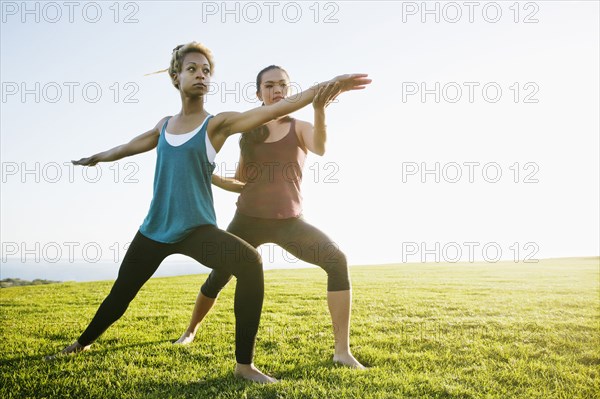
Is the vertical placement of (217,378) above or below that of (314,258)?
below

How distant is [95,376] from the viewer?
12.7 feet

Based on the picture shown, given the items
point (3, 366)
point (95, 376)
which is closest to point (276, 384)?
point (95, 376)

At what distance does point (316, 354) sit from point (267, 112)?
252 centimetres

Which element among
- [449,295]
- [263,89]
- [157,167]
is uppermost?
[263,89]

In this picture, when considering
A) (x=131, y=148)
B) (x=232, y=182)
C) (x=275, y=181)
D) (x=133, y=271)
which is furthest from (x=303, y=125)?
(x=133, y=271)

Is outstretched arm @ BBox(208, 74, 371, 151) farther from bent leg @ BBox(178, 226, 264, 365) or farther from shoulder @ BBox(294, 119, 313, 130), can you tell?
shoulder @ BBox(294, 119, 313, 130)

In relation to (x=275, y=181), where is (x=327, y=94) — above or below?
above

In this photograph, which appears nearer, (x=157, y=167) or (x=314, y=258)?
(x=157, y=167)

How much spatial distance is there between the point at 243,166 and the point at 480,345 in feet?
10.8

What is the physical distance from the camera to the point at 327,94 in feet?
11.4

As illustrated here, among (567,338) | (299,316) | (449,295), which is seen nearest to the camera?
(567,338)

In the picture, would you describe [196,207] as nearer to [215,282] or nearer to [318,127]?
[318,127]

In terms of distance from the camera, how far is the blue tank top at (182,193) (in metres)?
3.63

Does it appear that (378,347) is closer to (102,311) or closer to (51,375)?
(102,311)
